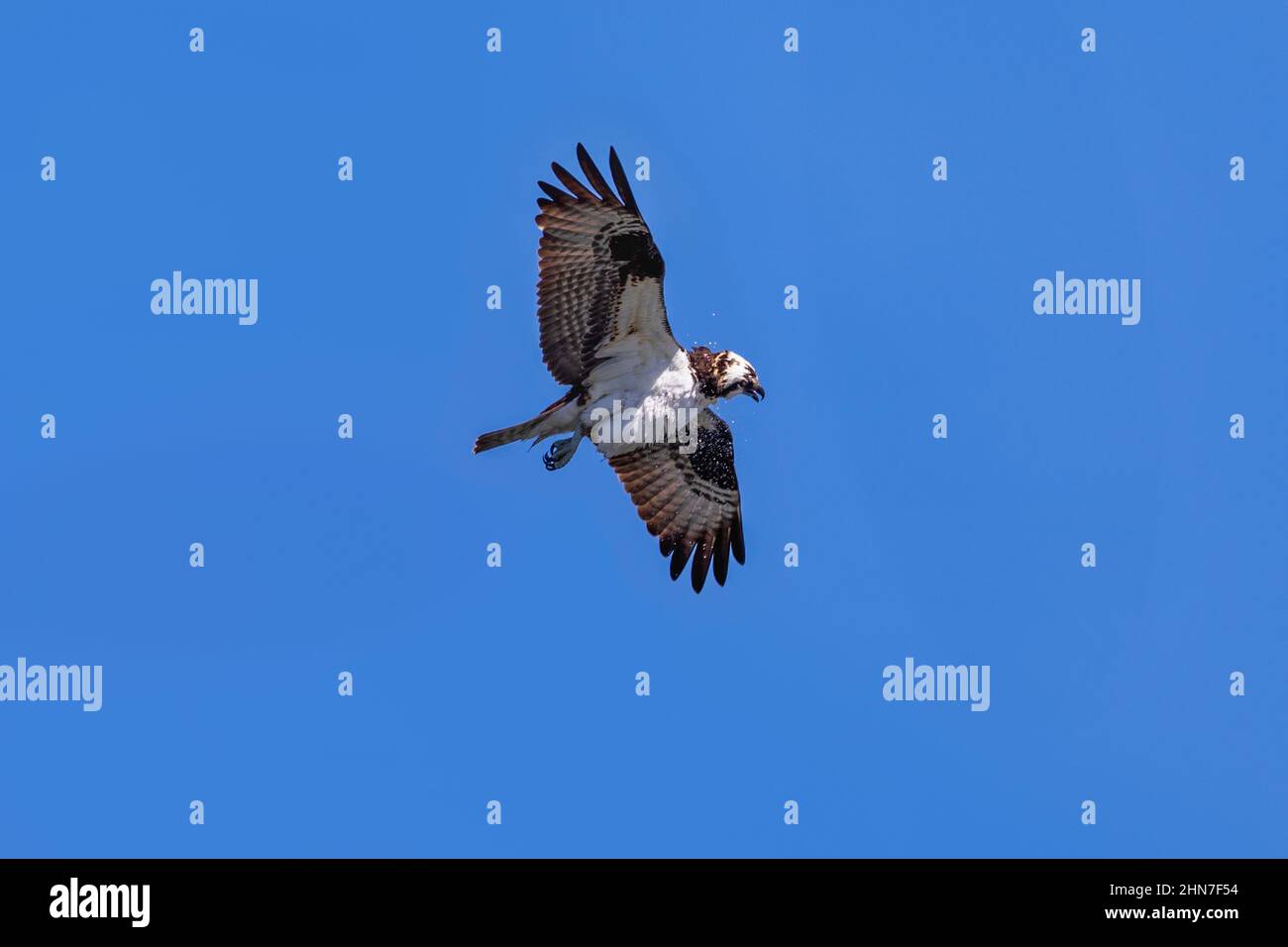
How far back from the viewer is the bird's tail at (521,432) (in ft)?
58.5

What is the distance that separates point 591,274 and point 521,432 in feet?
5.55

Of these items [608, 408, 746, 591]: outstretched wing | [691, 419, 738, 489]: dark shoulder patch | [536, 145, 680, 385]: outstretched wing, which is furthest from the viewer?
[608, 408, 746, 591]: outstretched wing

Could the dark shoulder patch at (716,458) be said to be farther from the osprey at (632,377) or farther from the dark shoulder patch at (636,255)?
the dark shoulder patch at (636,255)

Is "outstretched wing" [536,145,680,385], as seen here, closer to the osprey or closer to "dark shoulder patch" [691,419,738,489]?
the osprey

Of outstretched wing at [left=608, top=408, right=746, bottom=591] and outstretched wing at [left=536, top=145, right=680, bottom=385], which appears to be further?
outstretched wing at [left=608, top=408, right=746, bottom=591]

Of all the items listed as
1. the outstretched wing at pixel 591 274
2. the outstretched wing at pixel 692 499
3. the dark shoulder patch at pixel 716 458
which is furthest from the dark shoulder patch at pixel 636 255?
the outstretched wing at pixel 692 499

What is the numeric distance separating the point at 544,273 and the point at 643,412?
1.75 m

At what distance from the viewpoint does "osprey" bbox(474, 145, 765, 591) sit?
57.6 ft

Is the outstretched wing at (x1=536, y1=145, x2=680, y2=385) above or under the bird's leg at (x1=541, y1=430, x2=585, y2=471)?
above

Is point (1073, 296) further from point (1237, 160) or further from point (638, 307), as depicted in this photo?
point (638, 307)

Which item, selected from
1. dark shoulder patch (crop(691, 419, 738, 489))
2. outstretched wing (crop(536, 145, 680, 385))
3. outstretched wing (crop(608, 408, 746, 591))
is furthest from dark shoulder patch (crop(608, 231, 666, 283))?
outstretched wing (crop(608, 408, 746, 591))

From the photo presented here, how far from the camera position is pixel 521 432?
18.0 m
